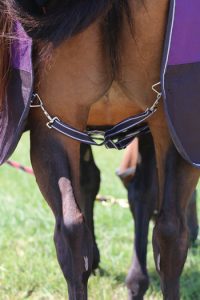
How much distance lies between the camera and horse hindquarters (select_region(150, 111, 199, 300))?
226 cm

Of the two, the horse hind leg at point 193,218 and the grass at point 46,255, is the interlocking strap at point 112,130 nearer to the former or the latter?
the grass at point 46,255

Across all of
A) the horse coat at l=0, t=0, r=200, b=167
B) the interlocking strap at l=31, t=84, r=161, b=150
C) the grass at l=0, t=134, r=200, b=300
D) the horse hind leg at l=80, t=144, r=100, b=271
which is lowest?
the grass at l=0, t=134, r=200, b=300

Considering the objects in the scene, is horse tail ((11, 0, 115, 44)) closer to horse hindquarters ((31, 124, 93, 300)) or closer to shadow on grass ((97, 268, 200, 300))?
horse hindquarters ((31, 124, 93, 300))

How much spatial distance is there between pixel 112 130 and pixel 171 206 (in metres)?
0.37

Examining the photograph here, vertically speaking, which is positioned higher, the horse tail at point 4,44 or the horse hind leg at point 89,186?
the horse tail at point 4,44

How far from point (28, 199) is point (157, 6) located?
314 cm

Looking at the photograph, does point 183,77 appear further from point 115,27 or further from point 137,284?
point 137,284

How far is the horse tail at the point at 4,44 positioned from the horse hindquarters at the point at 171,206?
20.3 inches

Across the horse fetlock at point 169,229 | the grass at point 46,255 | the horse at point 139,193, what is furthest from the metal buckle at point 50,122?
the grass at point 46,255

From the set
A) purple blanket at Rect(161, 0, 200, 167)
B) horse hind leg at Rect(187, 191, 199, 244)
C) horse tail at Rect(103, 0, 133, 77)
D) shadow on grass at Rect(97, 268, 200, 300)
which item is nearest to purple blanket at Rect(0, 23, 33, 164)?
horse tail at Rect(103, 0, 133, 77)

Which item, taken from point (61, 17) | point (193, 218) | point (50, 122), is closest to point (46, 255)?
point (193, 218)

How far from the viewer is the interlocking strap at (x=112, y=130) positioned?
2164mm

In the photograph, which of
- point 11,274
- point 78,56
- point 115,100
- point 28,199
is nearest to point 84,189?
point 11,274

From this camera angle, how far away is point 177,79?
82.7 inches
